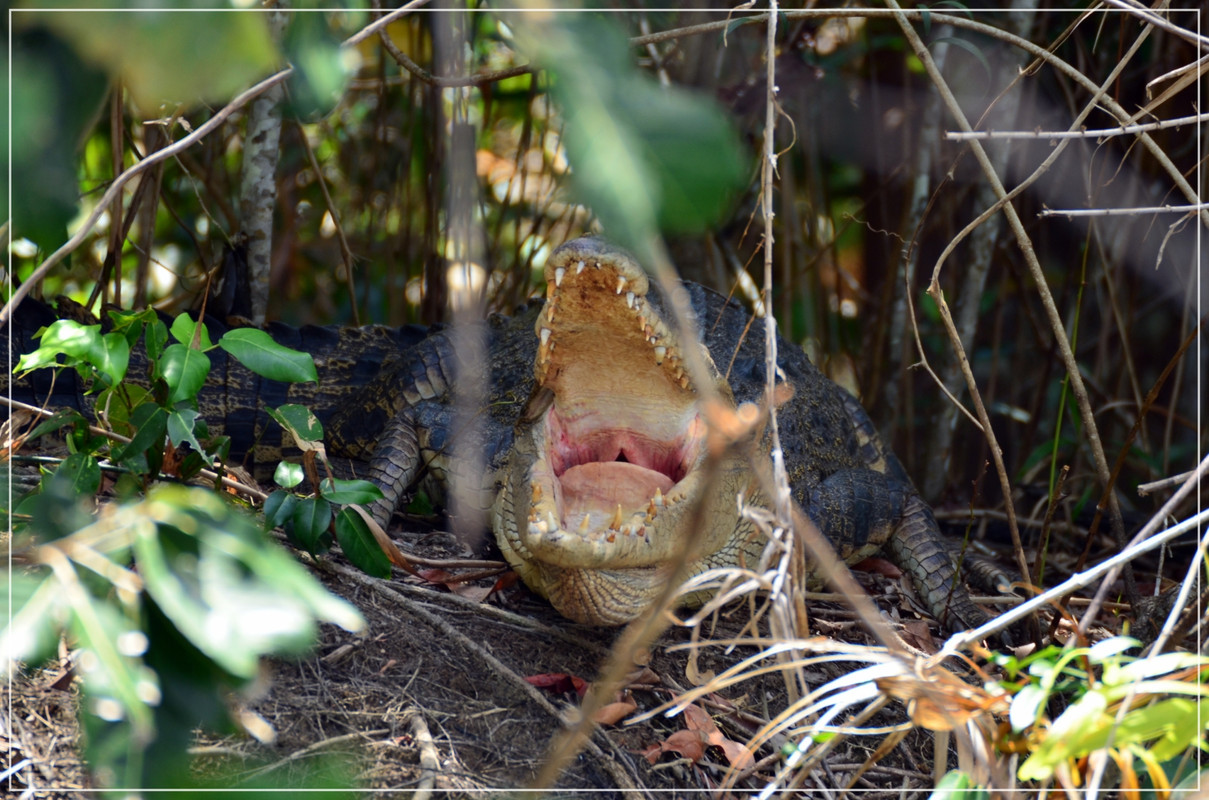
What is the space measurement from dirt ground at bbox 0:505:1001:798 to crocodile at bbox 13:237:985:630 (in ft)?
0.57

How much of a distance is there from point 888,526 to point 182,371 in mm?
2001

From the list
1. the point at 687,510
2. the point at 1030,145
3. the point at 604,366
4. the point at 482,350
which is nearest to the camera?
the point at 687,510

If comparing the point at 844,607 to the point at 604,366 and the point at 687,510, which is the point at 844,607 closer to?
the point at 687,510

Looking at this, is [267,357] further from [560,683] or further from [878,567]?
[878,567]

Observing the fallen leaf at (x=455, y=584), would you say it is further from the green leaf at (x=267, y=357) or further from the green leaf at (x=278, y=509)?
the green leaf at (x=267, y=357)

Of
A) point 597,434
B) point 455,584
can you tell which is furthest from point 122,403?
point 597,434

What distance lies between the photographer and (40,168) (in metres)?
0.61

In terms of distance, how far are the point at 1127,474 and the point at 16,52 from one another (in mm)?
4020

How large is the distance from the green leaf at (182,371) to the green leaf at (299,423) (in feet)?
0.56

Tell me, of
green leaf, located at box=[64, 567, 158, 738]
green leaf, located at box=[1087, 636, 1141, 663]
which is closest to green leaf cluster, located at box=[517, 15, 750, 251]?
green leaf, located at box=[64, 567, 158, 738]

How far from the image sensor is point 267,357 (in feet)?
5.32

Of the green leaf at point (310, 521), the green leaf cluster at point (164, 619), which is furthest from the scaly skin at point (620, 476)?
the green leaf cluster at point (164, 619)

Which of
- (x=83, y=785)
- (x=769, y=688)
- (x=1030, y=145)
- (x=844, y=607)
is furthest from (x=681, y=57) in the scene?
(x=83, y=785)

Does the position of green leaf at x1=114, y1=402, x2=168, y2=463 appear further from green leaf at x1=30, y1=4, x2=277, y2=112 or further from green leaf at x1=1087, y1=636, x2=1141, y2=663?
green leaf at x1=1087, y1=636, x2=1141, y2=663
